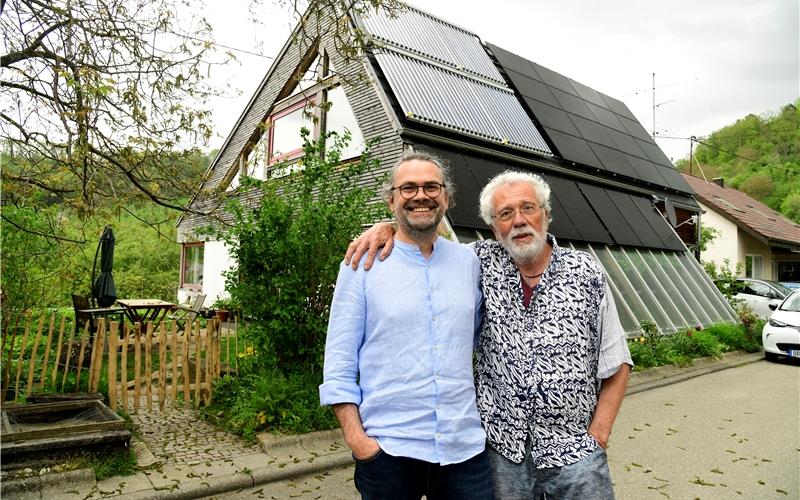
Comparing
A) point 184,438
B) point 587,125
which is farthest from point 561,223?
point 184,438

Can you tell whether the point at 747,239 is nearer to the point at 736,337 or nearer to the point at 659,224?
the point at 659,224

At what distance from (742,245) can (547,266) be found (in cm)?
2893

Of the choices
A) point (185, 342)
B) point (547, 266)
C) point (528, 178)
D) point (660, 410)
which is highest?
point (528, 178)

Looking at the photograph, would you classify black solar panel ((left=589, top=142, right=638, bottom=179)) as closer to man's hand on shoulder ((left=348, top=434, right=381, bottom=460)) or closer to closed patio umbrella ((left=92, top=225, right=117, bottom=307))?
closed patio umbrella ((left=92, top=225, right=117, bottom=307))

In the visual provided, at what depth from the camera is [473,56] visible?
14.3m

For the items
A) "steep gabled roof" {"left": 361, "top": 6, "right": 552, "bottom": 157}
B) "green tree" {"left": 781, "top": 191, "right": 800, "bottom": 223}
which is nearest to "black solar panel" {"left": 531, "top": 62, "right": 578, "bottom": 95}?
"steep gabled roof" {"left": 361, "top": 6, "right": 552, "bottom": 157}

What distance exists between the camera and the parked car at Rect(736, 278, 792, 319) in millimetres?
17625

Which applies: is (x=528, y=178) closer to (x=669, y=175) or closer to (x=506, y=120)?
(x=506, y=120)

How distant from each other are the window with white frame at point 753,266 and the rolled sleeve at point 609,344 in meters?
29.0

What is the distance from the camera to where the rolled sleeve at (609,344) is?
2229 mm

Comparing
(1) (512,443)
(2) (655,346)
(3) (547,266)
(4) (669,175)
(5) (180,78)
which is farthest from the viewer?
(4) (669,175)

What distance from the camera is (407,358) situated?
2.07 m

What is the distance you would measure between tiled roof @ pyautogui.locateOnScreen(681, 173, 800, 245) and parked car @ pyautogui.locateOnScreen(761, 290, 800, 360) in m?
12.0

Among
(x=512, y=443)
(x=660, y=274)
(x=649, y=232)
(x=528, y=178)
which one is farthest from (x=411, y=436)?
(x=649, y=232)
